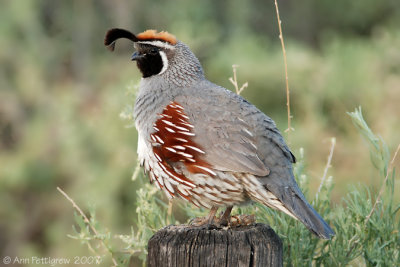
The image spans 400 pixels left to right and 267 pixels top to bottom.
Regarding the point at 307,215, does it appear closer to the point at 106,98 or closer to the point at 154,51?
the point at 154,51

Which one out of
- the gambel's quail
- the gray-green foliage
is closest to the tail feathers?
the gambel's quail

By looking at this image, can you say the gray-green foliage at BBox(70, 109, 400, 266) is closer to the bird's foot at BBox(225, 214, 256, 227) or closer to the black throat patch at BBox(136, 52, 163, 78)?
the bird's foot at BBox(225, 214, 256, 227)

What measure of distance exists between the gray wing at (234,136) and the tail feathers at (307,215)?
A: 18 cm

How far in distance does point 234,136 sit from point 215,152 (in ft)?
0.42

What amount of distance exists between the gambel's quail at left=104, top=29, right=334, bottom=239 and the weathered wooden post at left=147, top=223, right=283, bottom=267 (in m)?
0.33

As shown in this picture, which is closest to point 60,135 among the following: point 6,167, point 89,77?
point 6,167

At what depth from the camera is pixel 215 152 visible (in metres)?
3.21

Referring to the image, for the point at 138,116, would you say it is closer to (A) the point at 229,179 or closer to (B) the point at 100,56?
(A) the point at 229,179

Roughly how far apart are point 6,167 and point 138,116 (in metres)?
5.42

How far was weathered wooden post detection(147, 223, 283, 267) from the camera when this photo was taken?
259cm

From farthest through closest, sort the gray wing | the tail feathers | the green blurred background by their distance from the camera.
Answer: the green blurred background
the gray wing
the tail feathers

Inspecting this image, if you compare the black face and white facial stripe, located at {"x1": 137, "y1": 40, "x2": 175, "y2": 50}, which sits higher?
white facial stripe, located at {"x1": 137, "y1": 40, "x2": 175, "y2": 50}

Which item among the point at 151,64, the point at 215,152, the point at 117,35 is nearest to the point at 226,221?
the point at 215,152

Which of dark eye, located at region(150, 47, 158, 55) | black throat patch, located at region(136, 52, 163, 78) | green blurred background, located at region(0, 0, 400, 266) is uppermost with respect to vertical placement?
green blurred background, located at region(0, 0, 400, 266)
